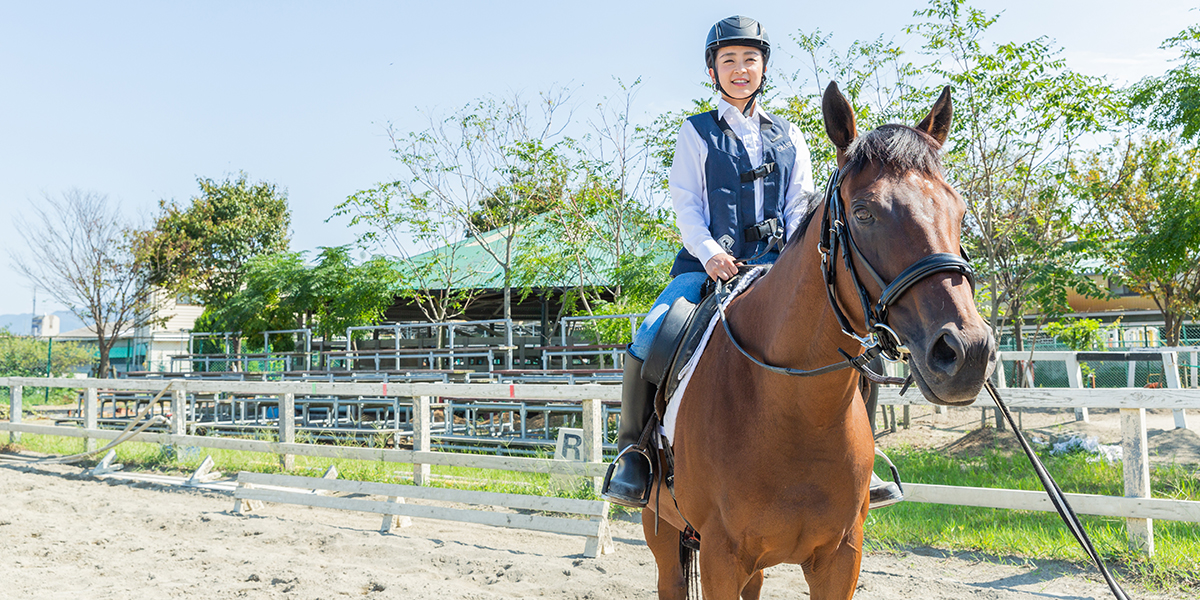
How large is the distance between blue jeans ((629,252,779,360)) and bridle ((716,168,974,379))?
898mm

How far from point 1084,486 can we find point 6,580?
849cm

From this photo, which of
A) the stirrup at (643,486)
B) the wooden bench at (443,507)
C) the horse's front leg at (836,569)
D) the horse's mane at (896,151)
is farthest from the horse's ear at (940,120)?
the wooden bench at (443,507)

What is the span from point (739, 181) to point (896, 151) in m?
1.15

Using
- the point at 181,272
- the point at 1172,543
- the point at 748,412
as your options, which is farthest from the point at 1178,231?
the point at 181,272

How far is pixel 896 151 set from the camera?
67.7 inches

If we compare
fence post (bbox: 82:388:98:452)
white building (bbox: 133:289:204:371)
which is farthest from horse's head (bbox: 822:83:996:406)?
white building (bbox: 133:289:204:371)

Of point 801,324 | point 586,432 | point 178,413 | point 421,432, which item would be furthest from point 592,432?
point 178,413

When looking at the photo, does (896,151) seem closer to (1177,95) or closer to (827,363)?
(827,363)

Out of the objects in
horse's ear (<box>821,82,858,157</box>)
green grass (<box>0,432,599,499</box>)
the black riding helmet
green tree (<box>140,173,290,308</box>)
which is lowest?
green grass (<box>0,432,599,499</box>)

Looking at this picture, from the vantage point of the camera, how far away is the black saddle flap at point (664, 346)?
2.74m

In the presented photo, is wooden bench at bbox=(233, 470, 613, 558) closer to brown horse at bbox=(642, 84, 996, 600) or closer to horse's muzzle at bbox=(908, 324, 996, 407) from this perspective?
brown horse at bbox=(642, 84, 996, 600)

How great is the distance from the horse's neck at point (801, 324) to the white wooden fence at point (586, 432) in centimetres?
327

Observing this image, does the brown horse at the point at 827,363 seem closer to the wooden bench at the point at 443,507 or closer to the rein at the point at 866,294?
the rein at the point at 866,294

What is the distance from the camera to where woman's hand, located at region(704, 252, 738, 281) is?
2615 millimetres
